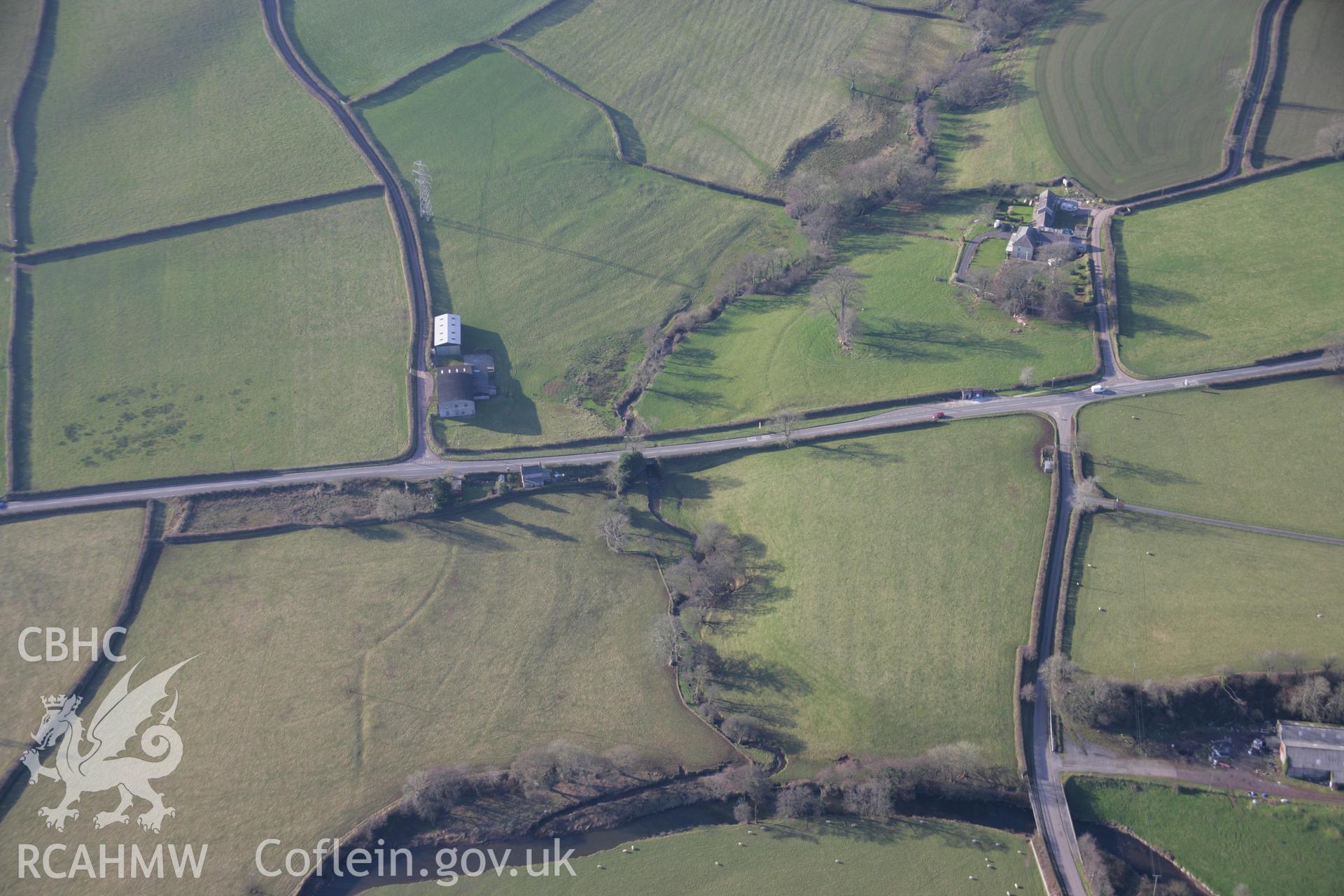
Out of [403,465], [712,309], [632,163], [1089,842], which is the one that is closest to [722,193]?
[632,163]

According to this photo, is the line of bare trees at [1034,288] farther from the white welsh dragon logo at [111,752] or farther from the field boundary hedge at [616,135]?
the white welsh dragon logo at [111,752]

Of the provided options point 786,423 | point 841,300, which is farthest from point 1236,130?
point 786,423

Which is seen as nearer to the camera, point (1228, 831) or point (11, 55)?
point (1228, 831)

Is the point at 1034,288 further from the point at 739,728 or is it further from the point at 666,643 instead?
the point at 739,728

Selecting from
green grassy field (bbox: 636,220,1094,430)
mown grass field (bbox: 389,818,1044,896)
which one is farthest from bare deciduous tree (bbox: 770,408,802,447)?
mown grass field (bbox: 389,818,1044,896)

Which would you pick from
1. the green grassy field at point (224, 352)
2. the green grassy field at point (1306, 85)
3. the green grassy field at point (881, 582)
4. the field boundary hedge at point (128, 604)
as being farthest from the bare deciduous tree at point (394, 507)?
the green grassy field at point (1306, 85)

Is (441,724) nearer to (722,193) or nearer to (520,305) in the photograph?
(520,305)

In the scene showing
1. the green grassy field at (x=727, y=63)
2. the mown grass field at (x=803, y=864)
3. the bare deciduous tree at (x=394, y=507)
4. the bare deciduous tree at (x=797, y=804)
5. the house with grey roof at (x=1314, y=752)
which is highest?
the green grassy field at (x=727, y=63)
